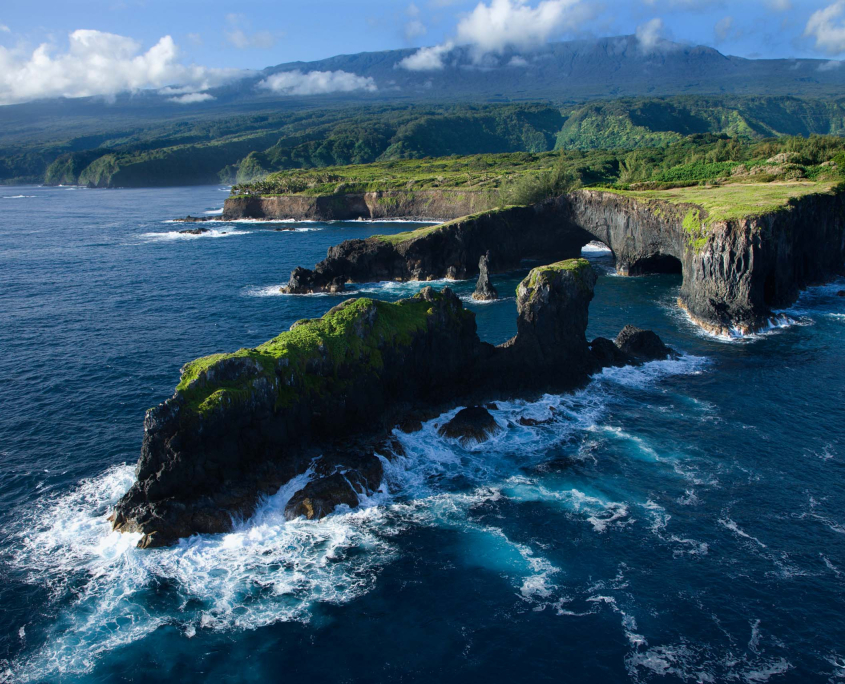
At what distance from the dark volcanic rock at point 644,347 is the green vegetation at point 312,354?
20652mm

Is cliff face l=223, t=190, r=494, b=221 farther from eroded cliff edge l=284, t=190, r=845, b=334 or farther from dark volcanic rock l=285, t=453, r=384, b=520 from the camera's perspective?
dark volcanic rock l=285, t=453, r=384, b=520

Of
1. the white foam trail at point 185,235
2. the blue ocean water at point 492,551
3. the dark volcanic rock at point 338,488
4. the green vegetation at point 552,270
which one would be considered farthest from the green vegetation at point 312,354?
the white foam trail at point 185,235

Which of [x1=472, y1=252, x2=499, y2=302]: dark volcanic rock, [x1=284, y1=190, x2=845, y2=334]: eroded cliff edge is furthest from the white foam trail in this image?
[x1=472, y1=252, x2=499, y2=302]: dark volcanic rock

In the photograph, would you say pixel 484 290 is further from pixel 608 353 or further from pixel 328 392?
pixel 328 392

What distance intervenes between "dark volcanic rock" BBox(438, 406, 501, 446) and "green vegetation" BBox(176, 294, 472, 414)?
6231 mm

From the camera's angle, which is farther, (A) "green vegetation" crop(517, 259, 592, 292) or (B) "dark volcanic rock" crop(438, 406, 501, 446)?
(A) "green vegetation" crop(517, 259, 592, 292)

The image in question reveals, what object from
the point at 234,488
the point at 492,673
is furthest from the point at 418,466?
the point at 492,673

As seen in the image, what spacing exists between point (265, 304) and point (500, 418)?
41.5 meters

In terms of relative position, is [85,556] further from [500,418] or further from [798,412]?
[798,412]

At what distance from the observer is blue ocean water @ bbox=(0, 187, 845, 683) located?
24766 millimetres

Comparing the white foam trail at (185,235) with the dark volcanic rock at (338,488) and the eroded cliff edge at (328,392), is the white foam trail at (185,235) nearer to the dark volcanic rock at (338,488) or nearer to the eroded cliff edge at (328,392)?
the eroded cliff edge at (328,392)

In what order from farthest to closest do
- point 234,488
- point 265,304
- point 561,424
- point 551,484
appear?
1. point 265,304
2. point 561,424
3. point 551,484
4. point 234,488

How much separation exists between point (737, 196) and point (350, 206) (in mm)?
104666

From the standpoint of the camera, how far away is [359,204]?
538 feet
